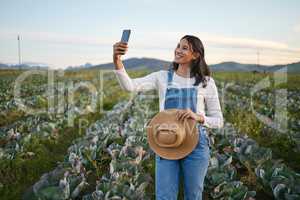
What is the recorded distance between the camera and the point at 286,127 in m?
7.66

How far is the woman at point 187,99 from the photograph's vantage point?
8.72 feet

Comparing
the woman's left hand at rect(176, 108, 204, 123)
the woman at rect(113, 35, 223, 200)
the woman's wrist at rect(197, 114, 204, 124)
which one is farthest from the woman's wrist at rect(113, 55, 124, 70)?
the woman's wrist at rect(197, 114, 204, 124)

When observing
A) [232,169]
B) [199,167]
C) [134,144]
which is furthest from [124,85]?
[134,144]

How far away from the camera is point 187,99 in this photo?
2727 millimetres

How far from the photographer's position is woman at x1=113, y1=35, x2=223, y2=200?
2.66m

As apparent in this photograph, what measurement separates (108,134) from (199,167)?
137 inches

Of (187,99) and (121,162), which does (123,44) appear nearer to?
(187,99)

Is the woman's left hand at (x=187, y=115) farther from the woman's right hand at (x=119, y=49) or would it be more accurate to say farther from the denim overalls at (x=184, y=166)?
the woman's right hand at (x=119, y=49)

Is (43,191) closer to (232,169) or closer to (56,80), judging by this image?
(232,169)

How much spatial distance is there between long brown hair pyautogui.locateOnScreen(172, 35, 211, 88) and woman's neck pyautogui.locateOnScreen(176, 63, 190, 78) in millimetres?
31

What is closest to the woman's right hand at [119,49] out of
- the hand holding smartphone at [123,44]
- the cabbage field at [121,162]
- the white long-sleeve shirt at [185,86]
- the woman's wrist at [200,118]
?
the hand holding smartphone at [123,44]

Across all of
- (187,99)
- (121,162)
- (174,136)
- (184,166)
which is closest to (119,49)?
(187,99)

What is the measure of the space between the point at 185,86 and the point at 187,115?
10.5 inches

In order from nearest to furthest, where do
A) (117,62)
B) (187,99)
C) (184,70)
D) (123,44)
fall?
(123,44), (117,62), (187,99), (184,70)
